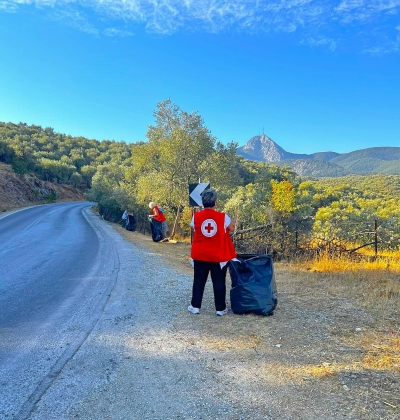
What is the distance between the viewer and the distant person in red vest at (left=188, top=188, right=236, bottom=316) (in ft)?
16.4

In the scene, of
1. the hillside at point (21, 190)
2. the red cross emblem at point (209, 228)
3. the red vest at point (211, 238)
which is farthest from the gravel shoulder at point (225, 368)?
the hillside at point (21, 190)

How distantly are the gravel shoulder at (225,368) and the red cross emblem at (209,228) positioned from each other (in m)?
1.25

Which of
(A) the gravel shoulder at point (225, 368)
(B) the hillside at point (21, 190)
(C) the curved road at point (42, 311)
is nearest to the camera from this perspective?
(A) the gravel shoulder at point (225, 368)

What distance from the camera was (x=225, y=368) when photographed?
3488 mm

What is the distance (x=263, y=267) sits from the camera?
5.20m

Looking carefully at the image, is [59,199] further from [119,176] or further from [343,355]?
[343,355]

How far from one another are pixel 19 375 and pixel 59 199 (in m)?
60.4

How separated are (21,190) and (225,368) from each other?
48110 millimetres

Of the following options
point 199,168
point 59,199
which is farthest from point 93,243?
point 59,199

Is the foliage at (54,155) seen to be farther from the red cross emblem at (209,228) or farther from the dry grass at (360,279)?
the red cross emblem at (209,228)

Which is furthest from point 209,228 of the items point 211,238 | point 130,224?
point 130,224

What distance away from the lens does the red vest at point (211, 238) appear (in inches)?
196

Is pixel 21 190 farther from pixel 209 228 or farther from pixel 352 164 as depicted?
pixel 352 164

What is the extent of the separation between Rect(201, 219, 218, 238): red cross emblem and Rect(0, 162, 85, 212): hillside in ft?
113
